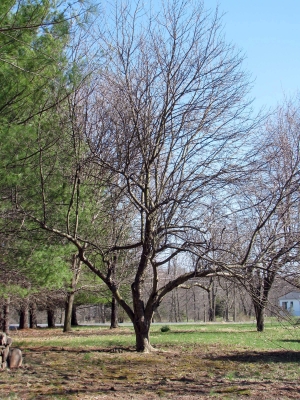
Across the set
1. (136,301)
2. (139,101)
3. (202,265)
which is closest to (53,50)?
(139,101)

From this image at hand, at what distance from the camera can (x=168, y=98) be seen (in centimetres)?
955

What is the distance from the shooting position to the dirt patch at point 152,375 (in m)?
6.33

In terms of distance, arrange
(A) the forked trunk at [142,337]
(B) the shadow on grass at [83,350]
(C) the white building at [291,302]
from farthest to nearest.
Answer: (B) the shadow on grass at [83,350] < (A) the forked trunk at [142,337] < (C) the white building at [291,302]

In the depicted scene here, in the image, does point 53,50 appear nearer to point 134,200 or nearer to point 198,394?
point 134,200

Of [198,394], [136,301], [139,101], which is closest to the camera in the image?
[198,394]

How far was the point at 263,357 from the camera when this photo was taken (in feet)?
34.0

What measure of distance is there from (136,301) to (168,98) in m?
4.85

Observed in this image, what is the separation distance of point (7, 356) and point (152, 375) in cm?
265

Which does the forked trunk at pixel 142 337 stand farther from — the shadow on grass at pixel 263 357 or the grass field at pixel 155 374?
the shadow on grass at pixel 263 357

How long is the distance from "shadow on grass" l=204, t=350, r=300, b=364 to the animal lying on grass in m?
4.14

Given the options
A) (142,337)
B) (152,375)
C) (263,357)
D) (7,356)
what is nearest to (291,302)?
(263,357)

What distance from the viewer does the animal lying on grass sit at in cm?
803

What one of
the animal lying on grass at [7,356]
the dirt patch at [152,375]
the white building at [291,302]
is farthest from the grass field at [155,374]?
the white building at [291,302]

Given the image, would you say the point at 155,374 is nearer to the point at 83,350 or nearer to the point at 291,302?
the point at 83,350
